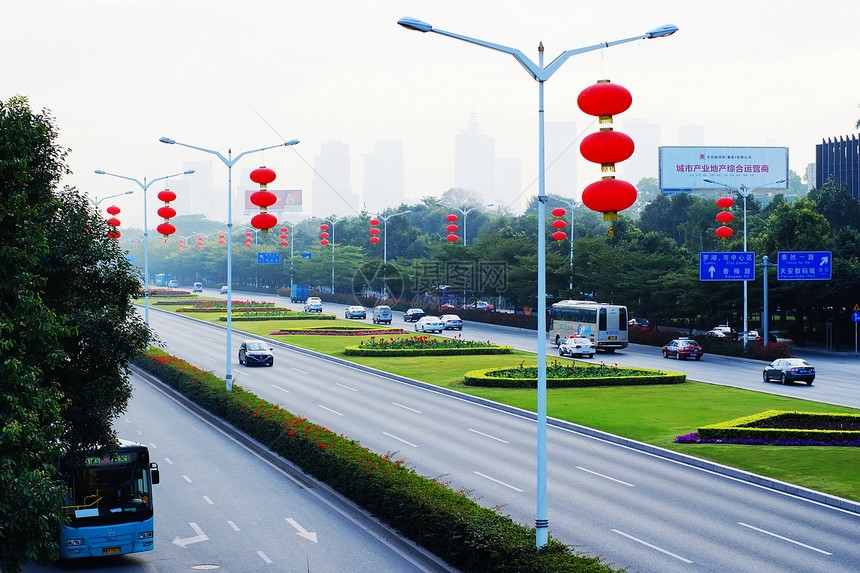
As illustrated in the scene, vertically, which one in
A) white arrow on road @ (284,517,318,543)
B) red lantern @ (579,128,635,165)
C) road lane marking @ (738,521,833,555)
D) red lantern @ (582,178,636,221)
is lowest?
white arrow on road @ (284,517,318,543)

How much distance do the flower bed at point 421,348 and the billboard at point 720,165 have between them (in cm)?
5709

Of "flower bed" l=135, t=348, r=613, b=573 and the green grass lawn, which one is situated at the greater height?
"flower bed" l=135, t=348, r=613, b=573

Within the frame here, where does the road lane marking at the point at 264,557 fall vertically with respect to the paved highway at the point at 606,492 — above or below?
below

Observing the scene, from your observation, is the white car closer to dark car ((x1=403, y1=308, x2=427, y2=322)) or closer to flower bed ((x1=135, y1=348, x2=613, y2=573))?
dark car ((x1=403, y1=308, x2=427, y2=322))

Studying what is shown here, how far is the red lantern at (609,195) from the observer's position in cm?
1250

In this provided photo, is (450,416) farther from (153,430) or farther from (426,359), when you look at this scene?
(426,359)

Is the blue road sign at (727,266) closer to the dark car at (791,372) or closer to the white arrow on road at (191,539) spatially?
the dark car at (791,372)

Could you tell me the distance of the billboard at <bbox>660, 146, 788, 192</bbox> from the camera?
338ft

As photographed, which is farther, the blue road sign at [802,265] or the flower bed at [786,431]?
the blue road sign at [802,265]

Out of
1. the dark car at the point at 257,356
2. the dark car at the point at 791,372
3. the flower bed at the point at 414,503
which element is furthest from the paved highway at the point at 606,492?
the dark car at the point at 791,372

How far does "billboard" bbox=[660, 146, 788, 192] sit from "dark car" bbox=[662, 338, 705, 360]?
174 feet

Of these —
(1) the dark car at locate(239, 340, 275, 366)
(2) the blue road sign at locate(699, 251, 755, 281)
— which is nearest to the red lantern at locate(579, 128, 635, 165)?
(1) the dark car at locate(239, 340, 275, 366)

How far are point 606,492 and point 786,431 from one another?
8391 mm

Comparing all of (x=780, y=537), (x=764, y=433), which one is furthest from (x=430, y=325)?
(x=780, y=537)
